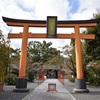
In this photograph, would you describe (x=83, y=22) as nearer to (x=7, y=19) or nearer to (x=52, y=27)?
(x=52, y=27)

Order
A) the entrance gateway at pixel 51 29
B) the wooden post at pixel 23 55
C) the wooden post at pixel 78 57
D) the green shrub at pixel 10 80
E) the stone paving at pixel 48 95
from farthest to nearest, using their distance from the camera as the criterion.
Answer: the green shrub at pixel 10 80 < the entrance gateway at pixel 51 29 < the wooden post at pixel 23 55 < the wooden post at pixel 78 57 < the stone paving at pixel 48 95

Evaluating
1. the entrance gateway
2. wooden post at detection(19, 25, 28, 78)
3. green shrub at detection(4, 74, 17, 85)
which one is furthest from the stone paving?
green shrub at detection(4, 74, 17, 85)

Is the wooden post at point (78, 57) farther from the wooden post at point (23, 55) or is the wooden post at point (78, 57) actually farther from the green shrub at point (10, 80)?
the green shrub at point (10, 80)

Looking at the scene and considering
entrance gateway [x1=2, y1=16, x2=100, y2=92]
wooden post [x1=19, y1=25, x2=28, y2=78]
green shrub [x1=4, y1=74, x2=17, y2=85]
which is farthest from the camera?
green shrub [x1=4, y1=74, x2=17, y2=85]

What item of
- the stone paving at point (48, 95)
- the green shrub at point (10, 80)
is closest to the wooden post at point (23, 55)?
the stone paving at point (48, 95)

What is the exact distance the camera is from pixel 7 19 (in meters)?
20.4

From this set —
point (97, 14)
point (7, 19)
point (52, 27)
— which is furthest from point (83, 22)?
point (97, 14)

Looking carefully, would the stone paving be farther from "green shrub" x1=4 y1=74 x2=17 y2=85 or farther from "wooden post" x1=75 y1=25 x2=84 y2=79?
"green shrub" x1=4 y1=74 x2=17 y2=85

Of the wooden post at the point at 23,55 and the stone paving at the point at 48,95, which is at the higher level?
the wooden post at the point at 23,55

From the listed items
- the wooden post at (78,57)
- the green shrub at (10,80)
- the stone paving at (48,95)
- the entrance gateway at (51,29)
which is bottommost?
the stone paving at (48,95)

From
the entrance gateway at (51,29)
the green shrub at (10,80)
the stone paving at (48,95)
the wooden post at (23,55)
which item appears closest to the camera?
the stone paving at (48,95)

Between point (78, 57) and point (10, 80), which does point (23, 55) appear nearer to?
point (78, 57)

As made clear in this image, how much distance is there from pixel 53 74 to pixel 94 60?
48.2 metres

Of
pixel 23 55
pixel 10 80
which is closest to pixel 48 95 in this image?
pixel 23 55
